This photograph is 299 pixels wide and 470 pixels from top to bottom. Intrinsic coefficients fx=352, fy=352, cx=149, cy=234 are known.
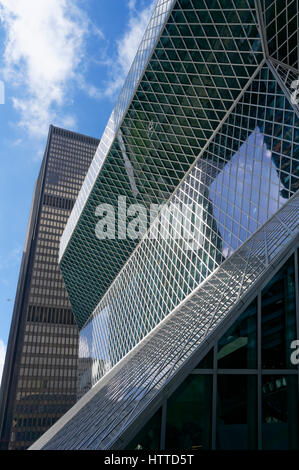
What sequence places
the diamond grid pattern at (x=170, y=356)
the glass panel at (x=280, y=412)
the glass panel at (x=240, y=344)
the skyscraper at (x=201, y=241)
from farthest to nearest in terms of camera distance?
the diamond grid pattern at (x=170, y=356) → the glass panel at (x=240, y=344) → the skyscraper at (x=201, y=241) → the glass panel at (x=280, y=412)

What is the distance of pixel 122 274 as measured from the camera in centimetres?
5291

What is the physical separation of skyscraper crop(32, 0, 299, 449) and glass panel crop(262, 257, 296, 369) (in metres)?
0.04

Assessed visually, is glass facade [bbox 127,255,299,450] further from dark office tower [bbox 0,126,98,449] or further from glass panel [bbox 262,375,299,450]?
dark office tower [bbox 0,126,98,449]

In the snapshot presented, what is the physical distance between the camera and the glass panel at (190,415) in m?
8.41

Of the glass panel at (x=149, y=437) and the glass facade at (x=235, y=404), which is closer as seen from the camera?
the glass panel at (x=149, y=437)

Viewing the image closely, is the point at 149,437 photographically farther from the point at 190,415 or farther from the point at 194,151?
the point at 194,151

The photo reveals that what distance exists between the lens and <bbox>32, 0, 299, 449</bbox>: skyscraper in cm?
911

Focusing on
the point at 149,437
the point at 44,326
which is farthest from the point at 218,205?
the point at 44,326

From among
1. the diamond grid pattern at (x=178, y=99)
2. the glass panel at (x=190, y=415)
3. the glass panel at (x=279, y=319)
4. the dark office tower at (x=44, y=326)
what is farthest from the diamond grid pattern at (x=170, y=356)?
the dark office tower at (x=44, y=326)

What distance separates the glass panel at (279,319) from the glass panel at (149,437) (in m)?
3.37

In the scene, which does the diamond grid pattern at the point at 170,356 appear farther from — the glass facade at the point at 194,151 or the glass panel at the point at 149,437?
the glass facade at the point at 194,151

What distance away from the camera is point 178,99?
109 ft
